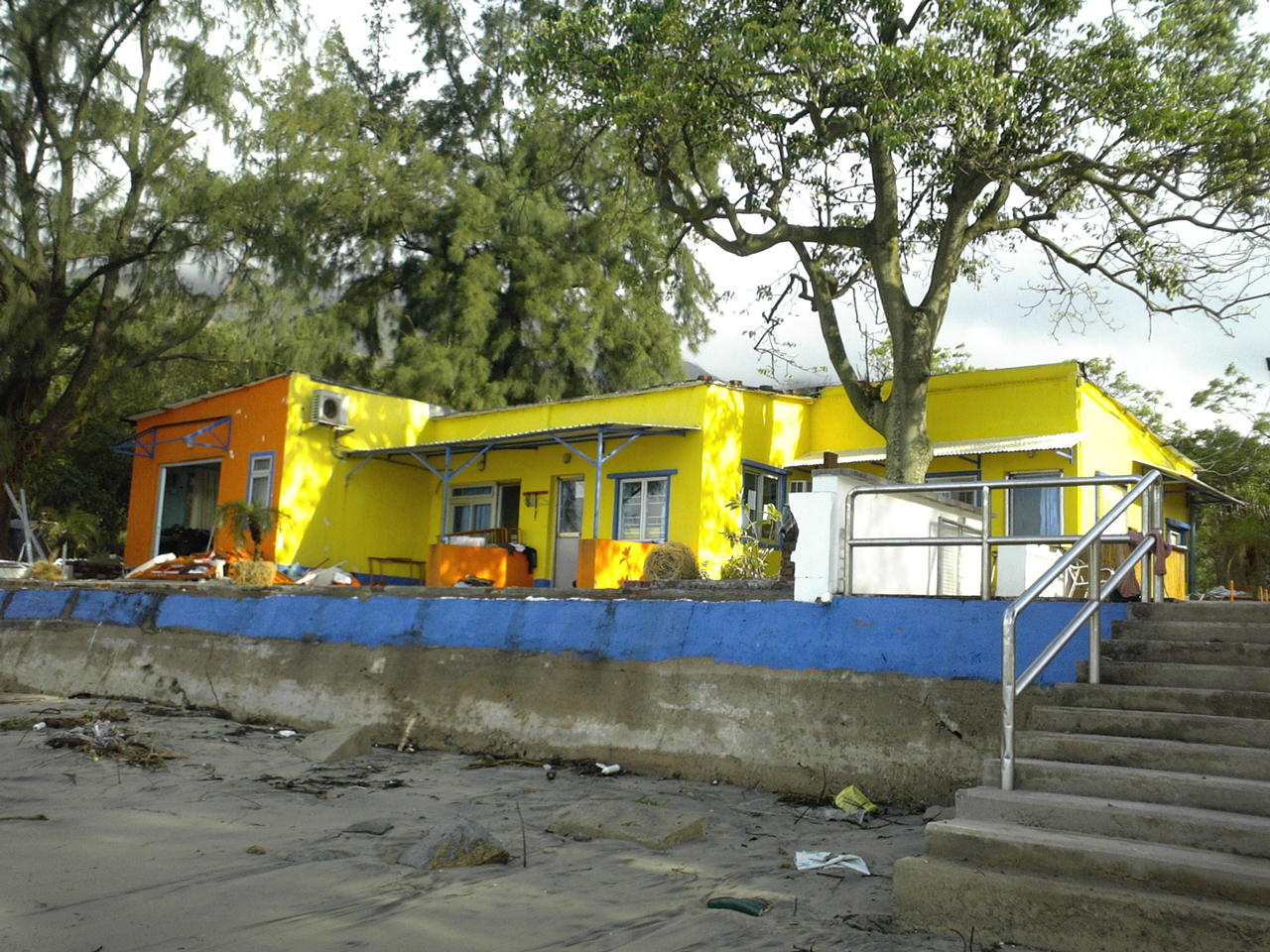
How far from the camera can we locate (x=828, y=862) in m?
5.02

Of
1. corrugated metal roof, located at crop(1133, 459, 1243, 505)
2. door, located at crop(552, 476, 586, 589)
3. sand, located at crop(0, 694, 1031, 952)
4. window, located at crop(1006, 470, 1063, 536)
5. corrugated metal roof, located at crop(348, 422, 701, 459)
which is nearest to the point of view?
sand, located at crop(0, 694, 1031, 952)

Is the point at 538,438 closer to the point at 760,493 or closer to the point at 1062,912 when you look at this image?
the point at 760,493

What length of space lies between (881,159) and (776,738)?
10277mm

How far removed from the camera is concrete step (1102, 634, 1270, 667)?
502 centimetres

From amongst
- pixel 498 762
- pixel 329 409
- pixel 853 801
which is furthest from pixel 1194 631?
pixel 329 409

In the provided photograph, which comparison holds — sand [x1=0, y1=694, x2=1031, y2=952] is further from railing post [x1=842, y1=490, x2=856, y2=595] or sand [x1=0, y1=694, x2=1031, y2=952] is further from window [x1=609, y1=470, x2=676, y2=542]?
window [x1=609, y1=470, x2=676, y2=542]

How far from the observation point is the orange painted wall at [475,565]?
1459 cm

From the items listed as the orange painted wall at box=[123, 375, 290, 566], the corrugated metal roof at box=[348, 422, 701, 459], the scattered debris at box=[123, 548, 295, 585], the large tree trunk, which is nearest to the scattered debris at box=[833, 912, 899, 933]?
the large tree trunk

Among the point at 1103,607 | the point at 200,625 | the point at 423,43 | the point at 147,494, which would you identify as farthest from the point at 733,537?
the point at 423,43

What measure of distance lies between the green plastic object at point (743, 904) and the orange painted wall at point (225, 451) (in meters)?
14.7

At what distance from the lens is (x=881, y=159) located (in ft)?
47.7

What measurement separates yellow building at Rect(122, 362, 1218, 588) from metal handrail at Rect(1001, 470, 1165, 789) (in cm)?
823

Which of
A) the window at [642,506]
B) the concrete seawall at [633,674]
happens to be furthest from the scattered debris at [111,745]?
the window at [642,506]

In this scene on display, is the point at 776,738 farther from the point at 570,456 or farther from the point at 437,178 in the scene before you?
the point at 437,178
